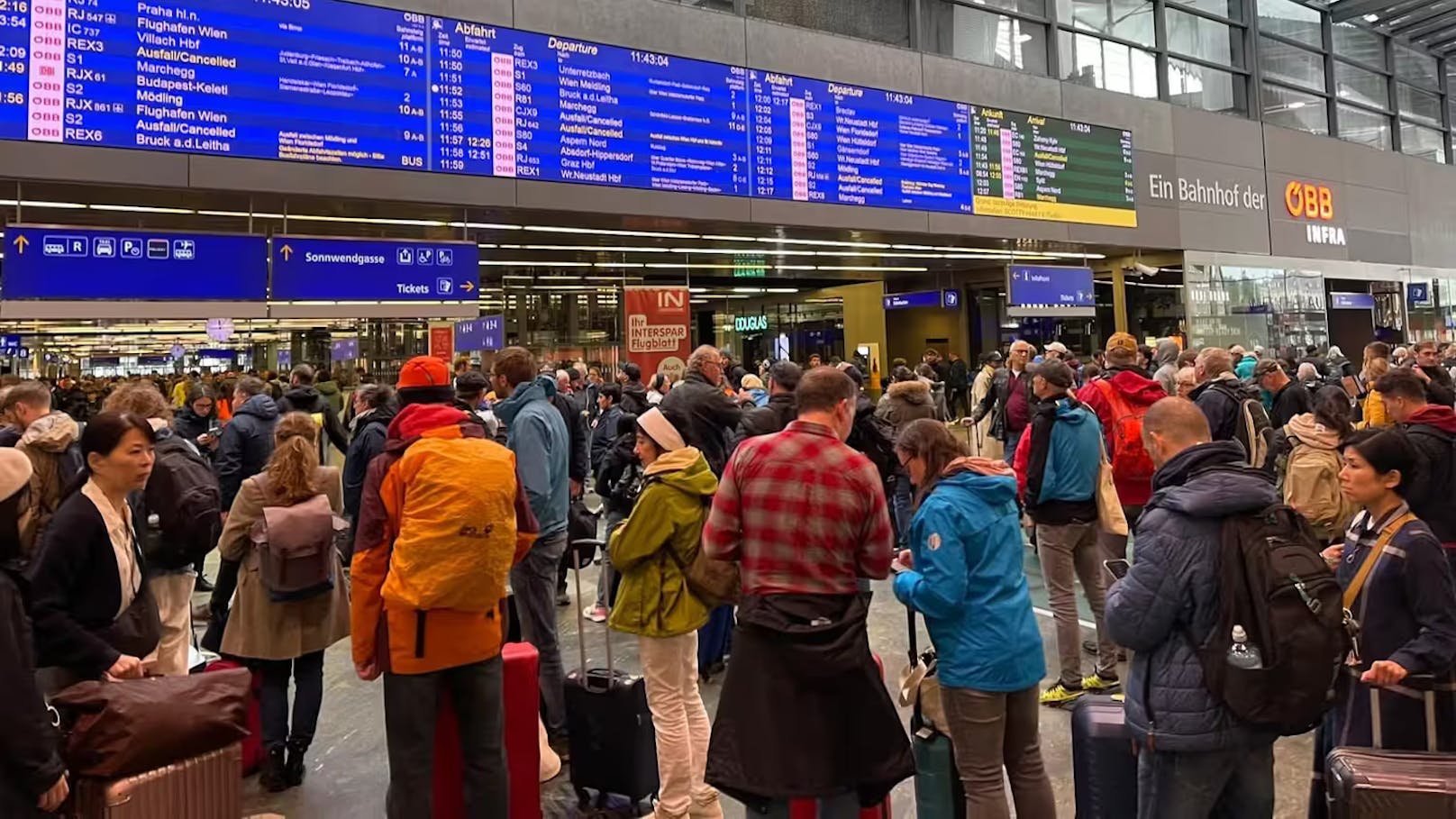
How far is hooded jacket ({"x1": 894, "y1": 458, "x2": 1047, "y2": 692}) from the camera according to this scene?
2.50 meters

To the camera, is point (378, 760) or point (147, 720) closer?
point (147, 720)

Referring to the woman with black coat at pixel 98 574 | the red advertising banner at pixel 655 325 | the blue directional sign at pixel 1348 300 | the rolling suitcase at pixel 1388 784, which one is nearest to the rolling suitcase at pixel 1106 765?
the rolling suitcase at pixel 1388 784

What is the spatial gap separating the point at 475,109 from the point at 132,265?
3239 millimetres

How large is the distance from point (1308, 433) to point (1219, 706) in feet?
9.29

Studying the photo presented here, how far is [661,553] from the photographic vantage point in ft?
10.0

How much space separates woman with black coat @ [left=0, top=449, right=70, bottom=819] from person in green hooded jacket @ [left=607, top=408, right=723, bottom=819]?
1548 mm

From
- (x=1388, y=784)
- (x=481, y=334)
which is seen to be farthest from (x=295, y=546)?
(x=481, y=334)

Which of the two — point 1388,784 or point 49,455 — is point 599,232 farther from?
point 1388,784

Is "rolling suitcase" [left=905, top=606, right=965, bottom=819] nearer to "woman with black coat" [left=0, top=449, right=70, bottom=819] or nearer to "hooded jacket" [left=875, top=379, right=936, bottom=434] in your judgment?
"woman with black coat" [left=0, top=449, right=70, bottom=819]

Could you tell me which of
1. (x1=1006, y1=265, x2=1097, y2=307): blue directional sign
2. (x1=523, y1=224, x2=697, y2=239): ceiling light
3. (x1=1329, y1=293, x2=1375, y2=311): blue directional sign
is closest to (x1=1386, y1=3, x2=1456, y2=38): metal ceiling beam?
(x1=1329, y1=293, x2=1375, y2=311): blue directional sign

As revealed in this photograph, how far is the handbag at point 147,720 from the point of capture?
2334 mm

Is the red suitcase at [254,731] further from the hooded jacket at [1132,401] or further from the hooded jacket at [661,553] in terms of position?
the hooded jacket at [1132,401]

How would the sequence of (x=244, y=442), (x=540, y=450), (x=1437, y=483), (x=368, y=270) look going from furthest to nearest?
(x=368, y=270), (x=244, y=442), (x=540, y=450), (x=1437, y=483)

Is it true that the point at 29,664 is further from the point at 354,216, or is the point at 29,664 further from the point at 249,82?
the point at 354,216
